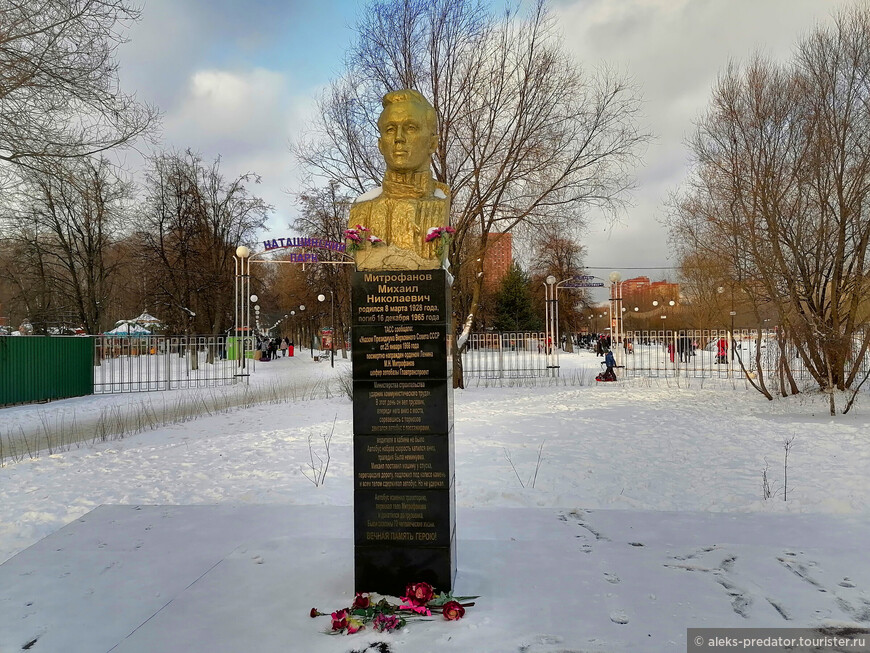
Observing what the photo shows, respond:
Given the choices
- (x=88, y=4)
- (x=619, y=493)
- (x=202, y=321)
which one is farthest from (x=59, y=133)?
(x=202, y=321)

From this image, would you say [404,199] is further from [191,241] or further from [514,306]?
[514,306]

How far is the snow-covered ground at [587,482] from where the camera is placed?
361 centimetres

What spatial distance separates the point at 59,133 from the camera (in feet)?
32.4

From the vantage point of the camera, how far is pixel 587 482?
6820 mm

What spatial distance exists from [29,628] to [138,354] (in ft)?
56.1

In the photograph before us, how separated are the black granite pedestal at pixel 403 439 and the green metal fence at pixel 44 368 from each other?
1378 cm

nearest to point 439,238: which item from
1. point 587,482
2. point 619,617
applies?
point 619,617

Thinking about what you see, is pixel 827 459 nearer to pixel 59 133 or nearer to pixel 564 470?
pixel 564 470

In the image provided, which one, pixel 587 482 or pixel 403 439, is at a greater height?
pixel 403 439

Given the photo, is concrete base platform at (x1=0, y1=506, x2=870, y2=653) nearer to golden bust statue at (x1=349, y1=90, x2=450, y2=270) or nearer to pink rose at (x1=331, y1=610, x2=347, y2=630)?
pink rose at (x1=331, y1=610, x2=347, y2=630)

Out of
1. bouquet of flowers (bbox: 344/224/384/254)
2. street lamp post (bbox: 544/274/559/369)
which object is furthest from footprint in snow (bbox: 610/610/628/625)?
street lamp post (bbox: 544/274/559/369)

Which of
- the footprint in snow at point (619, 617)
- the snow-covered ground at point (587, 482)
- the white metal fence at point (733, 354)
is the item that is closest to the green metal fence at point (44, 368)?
the snow-covered ground at point (587, 482)

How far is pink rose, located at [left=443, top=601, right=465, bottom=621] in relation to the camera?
11.0 feet

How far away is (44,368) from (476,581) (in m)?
15.5
